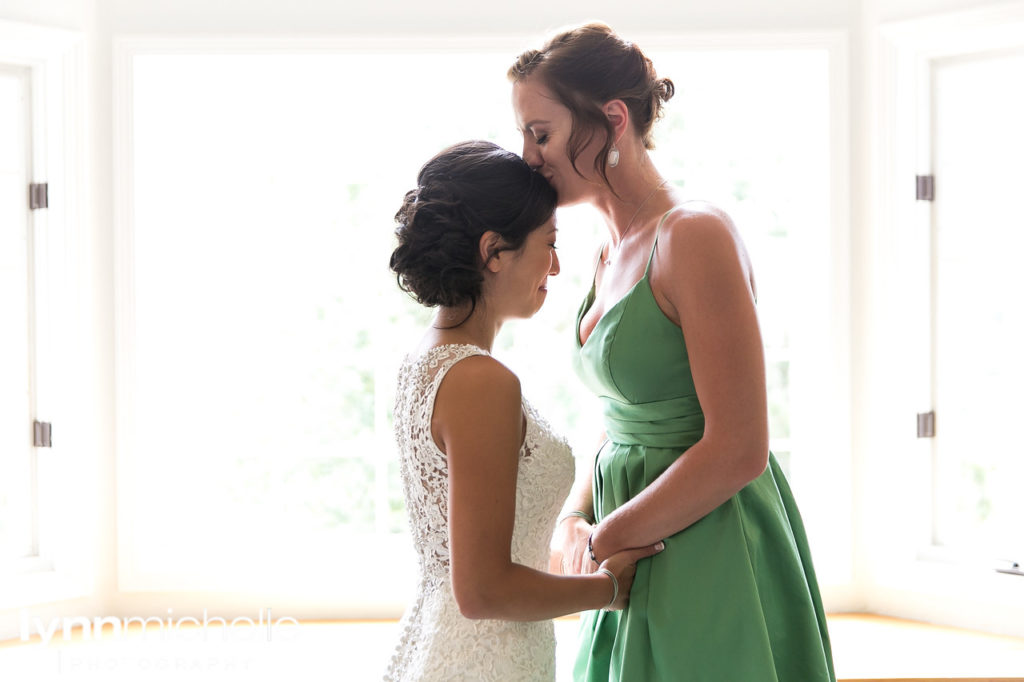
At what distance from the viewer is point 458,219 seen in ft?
Result: 4.34

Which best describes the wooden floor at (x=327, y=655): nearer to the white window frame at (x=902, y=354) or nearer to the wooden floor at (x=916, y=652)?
the wooden floor at (x=916, y=652)

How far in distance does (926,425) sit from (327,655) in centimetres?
201

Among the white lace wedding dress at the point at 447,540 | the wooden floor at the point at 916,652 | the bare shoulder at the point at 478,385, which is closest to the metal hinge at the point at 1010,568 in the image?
the wooden floor at the point at 916,652

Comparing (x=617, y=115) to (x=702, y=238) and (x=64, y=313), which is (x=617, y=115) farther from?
(x=64, y=313)

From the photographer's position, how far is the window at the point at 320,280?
9.98ft

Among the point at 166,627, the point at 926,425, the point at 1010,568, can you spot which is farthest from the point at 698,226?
the point at 166,627

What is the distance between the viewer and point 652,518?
1339mm

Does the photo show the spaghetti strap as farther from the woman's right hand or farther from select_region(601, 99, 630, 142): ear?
the woman's right hand

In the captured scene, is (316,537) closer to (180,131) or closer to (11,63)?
(180,131)

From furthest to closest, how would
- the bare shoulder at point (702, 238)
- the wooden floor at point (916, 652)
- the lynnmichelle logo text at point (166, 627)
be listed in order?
the lynnmichelle logo text at point (166, 627) < the wooden floor at point (916, 652) < the bare shoulder at point (702, 238)

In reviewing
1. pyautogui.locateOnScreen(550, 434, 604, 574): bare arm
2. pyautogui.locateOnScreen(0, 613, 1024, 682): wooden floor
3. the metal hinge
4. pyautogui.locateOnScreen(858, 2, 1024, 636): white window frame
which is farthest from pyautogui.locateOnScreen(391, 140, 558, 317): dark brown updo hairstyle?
the metal hinge

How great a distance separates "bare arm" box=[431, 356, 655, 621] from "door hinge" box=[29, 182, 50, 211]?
222cm

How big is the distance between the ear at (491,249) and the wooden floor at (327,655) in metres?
1.38

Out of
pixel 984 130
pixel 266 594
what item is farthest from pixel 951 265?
pixel 266 594
